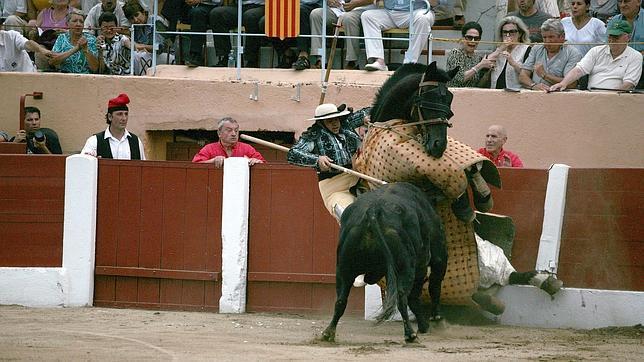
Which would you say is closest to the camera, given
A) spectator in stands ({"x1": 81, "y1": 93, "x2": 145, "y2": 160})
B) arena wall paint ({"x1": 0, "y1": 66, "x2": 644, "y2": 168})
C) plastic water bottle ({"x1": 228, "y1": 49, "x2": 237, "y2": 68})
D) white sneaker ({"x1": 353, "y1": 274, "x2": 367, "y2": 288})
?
white sneaker ({"x1": 353, "y1": 274, "x2": 367, "y2": 288})

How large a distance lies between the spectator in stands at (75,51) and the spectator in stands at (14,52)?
18 cm

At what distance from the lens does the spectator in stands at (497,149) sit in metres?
9.74

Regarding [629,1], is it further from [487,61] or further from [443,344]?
[443,344]

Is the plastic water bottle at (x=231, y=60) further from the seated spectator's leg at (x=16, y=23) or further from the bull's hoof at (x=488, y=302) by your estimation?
the bull's hoof at (x=488, y=302)

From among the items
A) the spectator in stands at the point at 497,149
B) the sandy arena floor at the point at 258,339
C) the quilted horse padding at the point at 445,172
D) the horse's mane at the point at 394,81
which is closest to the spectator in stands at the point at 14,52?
the sandy arena floor at the point at 258,339

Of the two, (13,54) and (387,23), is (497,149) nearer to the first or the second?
(387,23)

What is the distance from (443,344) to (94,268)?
11.6ft

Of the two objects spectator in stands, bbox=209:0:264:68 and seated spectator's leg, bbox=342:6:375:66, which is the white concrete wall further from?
seated spectator's leg, bbox=342:6:375:66

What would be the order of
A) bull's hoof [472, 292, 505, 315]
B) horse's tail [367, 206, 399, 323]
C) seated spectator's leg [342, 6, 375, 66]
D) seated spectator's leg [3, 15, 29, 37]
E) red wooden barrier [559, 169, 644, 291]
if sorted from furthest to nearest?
seated spectator's leg [3, 15, 29, 37] → seated spectator's leg [342, 6, 375, 66] → red wooden barrier [559, 169, 644, 291] → bull's hoof [472, 292, 505, 315] → horse's tail [367, 206, 399, 323]

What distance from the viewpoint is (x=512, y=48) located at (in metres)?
11.3

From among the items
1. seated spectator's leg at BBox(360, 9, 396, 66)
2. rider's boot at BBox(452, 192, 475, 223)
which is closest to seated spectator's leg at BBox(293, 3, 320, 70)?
seated spectator's leg at BBox(360, 9, 396, 66)

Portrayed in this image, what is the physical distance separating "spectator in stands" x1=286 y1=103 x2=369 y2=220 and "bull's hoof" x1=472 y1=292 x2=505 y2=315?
46.0 inches

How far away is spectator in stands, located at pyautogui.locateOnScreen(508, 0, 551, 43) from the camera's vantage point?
1170 cm

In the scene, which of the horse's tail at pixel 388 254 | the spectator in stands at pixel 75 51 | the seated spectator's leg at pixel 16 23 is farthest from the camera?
the seated spectator's leg at pixel 16 23
